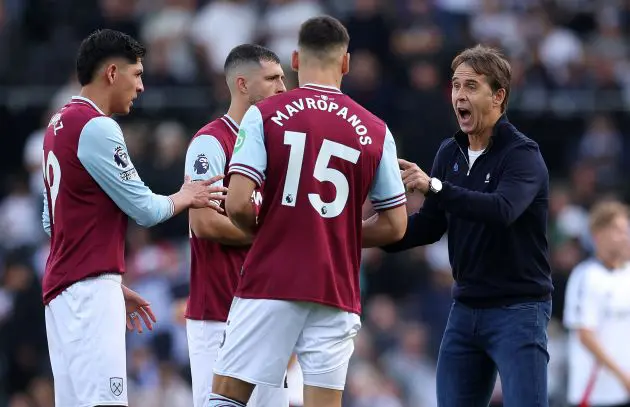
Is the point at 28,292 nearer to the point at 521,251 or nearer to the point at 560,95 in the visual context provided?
the point at 560,95

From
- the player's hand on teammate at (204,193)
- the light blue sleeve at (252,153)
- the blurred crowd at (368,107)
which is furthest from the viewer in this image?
the blurred crowd at (368,107)

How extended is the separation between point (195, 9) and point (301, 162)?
11166 mm

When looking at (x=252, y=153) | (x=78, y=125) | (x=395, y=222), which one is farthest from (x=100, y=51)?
(x=395, y=222)

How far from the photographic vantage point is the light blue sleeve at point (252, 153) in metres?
7.09

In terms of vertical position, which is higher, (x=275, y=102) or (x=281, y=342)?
(x=275, y=102)

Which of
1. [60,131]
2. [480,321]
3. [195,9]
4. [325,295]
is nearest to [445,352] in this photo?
[480,321]

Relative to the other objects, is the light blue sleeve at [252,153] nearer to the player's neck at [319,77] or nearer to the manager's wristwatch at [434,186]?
the player's neck at [319,77]

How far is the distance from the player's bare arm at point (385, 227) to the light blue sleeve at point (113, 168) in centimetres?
120

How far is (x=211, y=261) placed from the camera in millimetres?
8203

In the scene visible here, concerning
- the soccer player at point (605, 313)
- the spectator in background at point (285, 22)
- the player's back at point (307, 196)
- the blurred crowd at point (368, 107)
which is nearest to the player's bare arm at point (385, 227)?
the player's back at point (307, 196)

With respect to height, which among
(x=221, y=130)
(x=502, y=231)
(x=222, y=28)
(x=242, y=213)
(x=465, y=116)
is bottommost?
(x=502, y=231)

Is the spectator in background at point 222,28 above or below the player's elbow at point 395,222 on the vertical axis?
above

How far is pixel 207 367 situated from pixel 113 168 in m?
1.43

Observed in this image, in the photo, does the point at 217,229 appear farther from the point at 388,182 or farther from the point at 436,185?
the point at 436,185
